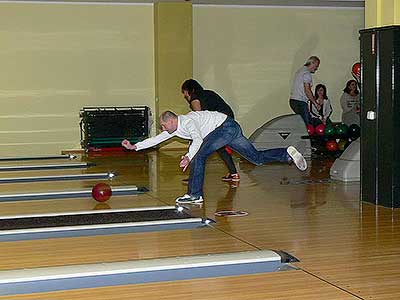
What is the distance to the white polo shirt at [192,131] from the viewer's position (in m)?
6.08

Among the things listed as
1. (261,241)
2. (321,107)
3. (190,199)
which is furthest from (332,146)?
(261,241)

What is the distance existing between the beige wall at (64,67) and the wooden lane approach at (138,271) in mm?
8084

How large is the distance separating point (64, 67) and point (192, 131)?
20.6 ft

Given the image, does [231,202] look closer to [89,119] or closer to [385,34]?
[385,34]

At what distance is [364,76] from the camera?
632cm

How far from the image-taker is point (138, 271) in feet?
12.8

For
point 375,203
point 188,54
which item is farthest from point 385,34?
point 188,54

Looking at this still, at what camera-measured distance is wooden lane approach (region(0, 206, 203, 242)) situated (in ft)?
16.6

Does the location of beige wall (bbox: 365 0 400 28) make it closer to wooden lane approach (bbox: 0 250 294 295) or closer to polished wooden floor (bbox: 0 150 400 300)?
polished wooden floor (bbox: 0 150 400 300)

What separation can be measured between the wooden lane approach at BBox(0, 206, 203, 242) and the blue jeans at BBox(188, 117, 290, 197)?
1.34 ft

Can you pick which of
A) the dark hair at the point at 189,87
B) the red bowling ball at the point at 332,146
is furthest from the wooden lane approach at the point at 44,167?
the red bowling ball at the point at 332,146

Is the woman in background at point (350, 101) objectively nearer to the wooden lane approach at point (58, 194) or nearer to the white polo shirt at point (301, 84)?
the white polo shirt at point (301, 84)

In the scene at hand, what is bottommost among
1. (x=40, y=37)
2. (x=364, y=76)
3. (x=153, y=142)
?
(x=153, y=142)

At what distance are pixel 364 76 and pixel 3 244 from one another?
3.27 m
